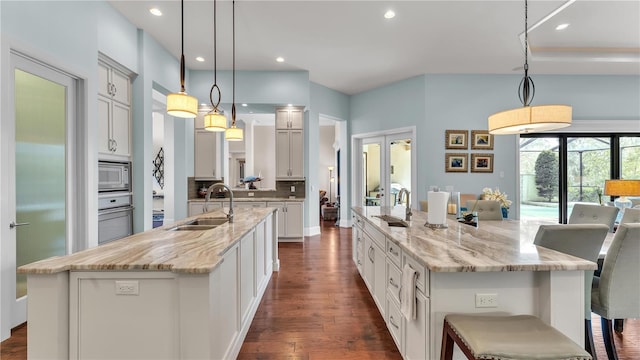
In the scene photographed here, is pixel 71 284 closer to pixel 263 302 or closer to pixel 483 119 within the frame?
pixel 263 302

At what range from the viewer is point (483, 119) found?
5.39 metres

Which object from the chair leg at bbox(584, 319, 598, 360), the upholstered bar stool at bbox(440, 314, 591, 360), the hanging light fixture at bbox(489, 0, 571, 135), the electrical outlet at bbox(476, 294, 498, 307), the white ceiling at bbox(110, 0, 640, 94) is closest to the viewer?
the upholstered bar stool at bbox(440, 314, 591, 360)

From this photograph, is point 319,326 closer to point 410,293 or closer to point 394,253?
point 394,253

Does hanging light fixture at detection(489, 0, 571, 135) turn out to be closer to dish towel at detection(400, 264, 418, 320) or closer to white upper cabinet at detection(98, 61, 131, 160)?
dish towel at detection(400, 264, 418, 320)

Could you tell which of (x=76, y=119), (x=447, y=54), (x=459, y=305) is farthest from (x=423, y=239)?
(x=447, y=54)

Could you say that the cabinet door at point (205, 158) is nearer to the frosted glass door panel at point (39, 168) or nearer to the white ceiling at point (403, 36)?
the white ceiling at point (403, 36)

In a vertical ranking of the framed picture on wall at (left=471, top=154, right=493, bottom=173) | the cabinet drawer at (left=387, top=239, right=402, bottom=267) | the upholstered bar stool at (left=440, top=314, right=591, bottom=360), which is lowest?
the upholstered bar stool at (left=440, top=314, right=591, bottom=360)

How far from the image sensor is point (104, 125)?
3223 mm

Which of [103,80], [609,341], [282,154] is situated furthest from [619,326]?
[103,80]

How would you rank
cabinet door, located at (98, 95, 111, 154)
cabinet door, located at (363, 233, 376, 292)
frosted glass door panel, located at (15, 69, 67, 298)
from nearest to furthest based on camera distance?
frosted glass door panel, located at (15, 69, 67, 298) < cabinet door, located at (363, 233, 376, 292) < cabinet door, located at (98, 95, 111, 154)

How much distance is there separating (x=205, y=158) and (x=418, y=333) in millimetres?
5111

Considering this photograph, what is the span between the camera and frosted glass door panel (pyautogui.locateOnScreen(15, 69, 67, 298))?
2.26 meters

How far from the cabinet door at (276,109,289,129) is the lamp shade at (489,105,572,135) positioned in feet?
12.6

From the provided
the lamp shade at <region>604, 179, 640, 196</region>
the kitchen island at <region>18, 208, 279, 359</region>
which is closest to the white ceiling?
the lamp shade at <region>604, 179, 640, 196</region>
